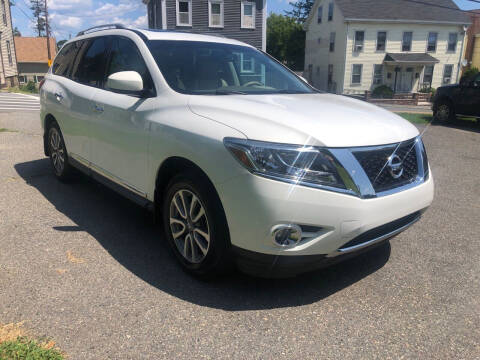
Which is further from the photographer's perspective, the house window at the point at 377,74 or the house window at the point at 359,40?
the house window at the point at 377,74

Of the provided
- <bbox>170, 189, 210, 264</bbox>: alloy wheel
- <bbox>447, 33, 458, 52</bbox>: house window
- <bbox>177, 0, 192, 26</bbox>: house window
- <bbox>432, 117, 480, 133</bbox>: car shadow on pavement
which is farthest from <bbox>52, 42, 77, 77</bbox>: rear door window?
<bbox>447, 33, 458, 52</bbox>: house window

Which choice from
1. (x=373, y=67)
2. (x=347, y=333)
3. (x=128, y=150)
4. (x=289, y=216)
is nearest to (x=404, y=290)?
(x=347, y=333)

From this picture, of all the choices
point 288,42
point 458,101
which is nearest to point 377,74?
point 288,42

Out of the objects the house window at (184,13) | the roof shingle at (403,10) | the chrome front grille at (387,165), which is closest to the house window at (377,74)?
the roof shingle at (403,10)

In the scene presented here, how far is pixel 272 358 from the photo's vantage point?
7.99 ft

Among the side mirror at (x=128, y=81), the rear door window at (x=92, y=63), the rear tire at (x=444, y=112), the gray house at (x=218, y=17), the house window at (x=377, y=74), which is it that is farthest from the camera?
the house window at (x=377, y=74)

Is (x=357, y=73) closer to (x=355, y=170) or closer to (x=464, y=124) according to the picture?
(x=464, y=124)

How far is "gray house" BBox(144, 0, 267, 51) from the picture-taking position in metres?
25.8

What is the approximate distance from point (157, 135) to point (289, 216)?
1328mm

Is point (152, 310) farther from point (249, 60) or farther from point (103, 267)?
point (249, 60)

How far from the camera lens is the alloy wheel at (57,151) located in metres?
5.43

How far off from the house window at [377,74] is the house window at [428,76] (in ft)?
13.9

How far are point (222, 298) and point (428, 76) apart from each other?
39124mm

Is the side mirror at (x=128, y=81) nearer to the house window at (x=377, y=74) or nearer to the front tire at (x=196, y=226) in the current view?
the front tire at (x=196, y=226)
